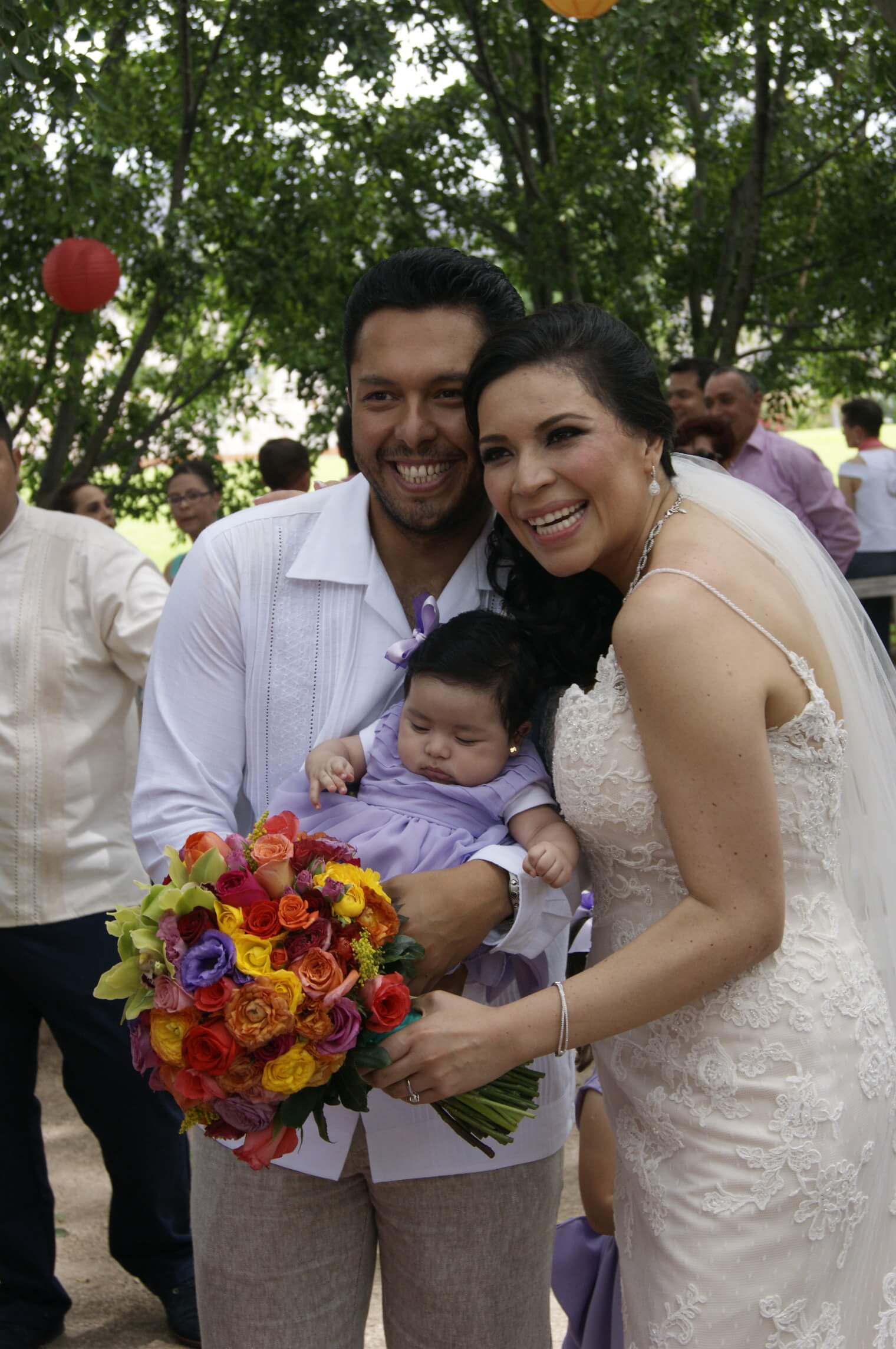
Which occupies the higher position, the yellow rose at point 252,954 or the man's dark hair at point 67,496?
the man's dark hair at point 67,496

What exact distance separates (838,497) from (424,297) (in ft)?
18.2

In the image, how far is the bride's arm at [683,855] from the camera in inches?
86.1

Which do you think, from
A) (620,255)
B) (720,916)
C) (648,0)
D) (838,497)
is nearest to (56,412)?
(620,255)

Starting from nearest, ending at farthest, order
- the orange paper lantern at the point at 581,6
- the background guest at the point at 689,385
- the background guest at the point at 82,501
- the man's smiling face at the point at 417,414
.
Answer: the man's smiling face at the point at 417,414 → the orange paper lantern at the point at 581,6 → the background guest at the point at 689,385 → the background guest at the point at 82,501

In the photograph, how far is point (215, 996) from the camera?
2033 mm

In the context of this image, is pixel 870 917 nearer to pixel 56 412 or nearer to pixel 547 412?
pixel 547 412

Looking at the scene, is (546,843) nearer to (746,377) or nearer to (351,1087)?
(351,1087)

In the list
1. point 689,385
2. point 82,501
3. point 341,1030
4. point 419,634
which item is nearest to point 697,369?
point 689,385

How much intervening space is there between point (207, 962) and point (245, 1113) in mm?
Result: 241

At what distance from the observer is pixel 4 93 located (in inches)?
197

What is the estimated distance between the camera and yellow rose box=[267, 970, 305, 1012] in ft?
6.66

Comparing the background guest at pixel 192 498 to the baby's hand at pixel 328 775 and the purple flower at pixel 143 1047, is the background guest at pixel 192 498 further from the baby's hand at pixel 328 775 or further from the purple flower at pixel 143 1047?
the purple flower at pixel 143 1047

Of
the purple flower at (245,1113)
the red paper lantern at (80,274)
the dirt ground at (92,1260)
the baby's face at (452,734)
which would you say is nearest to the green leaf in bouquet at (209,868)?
the purple flower at (245,1113)

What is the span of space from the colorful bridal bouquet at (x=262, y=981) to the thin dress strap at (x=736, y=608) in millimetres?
690
